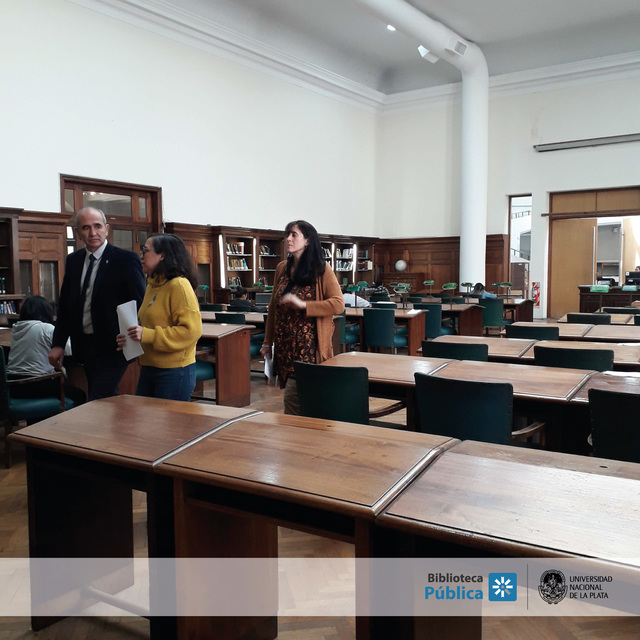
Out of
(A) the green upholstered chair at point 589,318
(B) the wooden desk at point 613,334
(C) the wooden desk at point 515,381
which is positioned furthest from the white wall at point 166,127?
(B) the wooden desk at point 613,334

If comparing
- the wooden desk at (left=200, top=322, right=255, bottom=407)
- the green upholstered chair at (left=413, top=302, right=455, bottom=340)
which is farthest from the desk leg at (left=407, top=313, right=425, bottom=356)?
the wooden desk at (left=200, top=322, right=255, bottom=407)

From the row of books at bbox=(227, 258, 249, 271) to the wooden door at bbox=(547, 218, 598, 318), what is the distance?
7.41 meters

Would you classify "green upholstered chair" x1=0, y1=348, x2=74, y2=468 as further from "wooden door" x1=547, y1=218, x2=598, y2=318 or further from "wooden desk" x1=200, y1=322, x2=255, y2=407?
"wooden door" x1=547, y1=218, x2=598, y2=318

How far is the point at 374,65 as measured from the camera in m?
15.0

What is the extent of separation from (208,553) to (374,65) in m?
15.0

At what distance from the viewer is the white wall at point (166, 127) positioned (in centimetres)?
847

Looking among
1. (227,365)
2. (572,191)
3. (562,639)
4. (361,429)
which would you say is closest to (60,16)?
(227,365)

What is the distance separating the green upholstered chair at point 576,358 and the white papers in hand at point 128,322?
2.28 metres

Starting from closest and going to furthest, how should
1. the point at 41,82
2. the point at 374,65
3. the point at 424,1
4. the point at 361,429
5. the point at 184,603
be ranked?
the point at 184,603, the point at 361,429, the point at 41,82, the point at 424,1, the point at 374,65

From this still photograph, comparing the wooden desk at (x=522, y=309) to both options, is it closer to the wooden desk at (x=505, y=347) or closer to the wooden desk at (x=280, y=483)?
the wooden desk at (x=505, y=347)

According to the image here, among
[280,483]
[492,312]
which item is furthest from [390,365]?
[492,312]

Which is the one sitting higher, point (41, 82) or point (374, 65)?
point (374, 65)

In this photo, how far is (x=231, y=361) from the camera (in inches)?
209

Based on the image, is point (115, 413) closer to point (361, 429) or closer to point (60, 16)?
point (361, 429)
